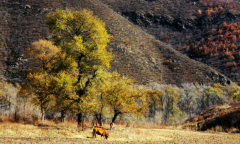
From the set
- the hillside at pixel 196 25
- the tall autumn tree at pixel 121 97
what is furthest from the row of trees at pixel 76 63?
the hillside at pixel 196 25

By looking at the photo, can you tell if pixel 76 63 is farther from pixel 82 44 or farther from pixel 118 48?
pixel 118 48

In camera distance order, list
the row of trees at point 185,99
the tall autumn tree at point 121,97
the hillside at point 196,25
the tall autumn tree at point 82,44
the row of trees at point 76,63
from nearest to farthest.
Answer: the row of trees at point 76,63 → the tall autumn tree at point 82,44 → the tall autumn tree at point 121,97 → the row of trees at point 185,99 → the hillside at point 196,25

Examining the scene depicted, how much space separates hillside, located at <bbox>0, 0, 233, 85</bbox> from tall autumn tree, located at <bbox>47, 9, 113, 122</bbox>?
4029cm

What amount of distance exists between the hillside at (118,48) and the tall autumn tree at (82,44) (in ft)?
132

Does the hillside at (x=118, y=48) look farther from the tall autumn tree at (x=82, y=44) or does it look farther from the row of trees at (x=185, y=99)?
the tall autumn tree at (x=82, y=44)

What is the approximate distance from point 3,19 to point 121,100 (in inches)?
2664

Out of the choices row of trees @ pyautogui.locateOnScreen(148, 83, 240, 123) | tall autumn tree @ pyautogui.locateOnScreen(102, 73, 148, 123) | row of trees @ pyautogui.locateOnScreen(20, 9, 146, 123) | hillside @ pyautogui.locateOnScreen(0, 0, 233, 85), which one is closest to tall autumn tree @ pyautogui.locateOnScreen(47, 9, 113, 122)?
row of trees @ pyautogui.locateOnScreen(20, 9, 146, 123)

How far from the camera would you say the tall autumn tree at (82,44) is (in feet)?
63.3

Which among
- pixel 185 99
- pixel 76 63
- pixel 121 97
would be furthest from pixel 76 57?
pixel 185 99

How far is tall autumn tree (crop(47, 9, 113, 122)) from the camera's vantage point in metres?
19.3

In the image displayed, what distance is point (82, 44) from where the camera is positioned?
19094 mm

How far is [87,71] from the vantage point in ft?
66.5

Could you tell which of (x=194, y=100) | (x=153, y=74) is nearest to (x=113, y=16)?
(x=153, y=74)

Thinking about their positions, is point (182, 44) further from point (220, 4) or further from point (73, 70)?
point (73, 70)
